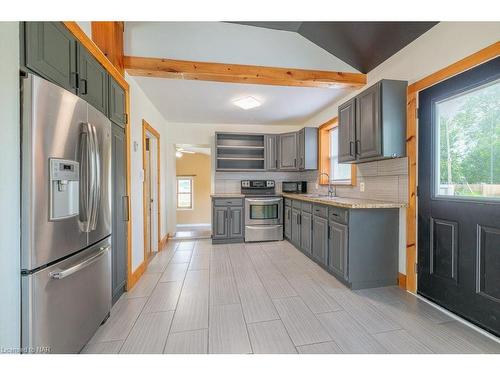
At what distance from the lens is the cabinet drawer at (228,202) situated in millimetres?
4316

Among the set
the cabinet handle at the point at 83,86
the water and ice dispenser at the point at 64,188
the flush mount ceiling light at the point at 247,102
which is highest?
the flush mount ceiling light at the point at 247,102

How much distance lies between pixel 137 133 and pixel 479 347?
12.4ft

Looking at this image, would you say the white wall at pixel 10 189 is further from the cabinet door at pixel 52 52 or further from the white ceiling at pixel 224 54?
the white ceiling at pixel 224 54

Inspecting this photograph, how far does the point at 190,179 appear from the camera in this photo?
8383mm

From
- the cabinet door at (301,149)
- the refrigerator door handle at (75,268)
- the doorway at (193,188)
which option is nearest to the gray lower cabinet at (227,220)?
the cabinet door at (301,149)

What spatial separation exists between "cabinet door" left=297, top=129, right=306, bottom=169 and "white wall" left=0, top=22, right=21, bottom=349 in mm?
3894

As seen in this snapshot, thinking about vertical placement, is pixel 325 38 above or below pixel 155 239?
above

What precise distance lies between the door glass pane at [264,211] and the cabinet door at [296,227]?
536 mm

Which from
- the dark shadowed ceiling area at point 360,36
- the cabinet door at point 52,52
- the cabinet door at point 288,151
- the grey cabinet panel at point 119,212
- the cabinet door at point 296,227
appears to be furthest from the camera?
the cabinet door at point 288,151

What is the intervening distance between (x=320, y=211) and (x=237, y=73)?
206 centimetres

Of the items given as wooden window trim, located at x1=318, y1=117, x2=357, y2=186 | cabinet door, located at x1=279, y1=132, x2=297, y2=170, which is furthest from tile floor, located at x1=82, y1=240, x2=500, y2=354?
cabinet door, located at x1=279, y1=132, x2=297, y2=170
